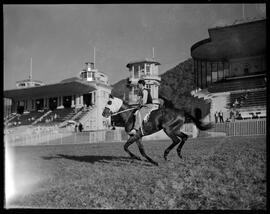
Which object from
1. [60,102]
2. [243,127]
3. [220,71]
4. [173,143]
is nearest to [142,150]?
[173,143]

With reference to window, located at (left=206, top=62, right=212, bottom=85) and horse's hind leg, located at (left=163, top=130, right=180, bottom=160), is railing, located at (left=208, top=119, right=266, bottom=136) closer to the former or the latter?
horse's hind leg, located at (left=163, top=130, right=180, bottom=160)

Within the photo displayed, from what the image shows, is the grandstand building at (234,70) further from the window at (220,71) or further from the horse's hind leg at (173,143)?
the horse's hind leg at (173,143)

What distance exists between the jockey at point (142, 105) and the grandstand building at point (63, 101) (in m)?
0.58

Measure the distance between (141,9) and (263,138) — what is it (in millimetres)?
2775

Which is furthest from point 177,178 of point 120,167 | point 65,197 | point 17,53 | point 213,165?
point 17,53

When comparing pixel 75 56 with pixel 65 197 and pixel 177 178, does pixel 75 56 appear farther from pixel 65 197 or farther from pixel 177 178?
pixel 177 178

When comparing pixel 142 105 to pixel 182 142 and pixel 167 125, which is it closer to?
pixel 167 125

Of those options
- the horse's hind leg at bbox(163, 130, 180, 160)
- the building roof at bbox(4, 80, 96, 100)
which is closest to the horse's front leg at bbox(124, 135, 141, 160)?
the horse's hind leg at bbox(163, 130, 180, 160)

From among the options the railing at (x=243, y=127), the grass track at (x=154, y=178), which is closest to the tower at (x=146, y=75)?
the grass track at (x=154, y=178)

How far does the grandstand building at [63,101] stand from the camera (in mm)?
5520

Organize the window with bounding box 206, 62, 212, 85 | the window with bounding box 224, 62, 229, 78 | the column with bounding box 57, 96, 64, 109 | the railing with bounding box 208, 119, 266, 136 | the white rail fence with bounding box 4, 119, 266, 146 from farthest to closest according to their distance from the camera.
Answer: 1. the column with bounding box 57, 96, 64, 109
2. the window with bounding box 224, 62, 229, 78
3. the window with bounding box 206, 62, 212, 85
4. the white rail fence with bounding box 4, 119, 266, 146
5. the railing with bounding box 208, 119, 266, 136

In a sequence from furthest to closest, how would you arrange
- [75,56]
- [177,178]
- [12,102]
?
1. [12,102]
2. [75,56]
3. [177,178]

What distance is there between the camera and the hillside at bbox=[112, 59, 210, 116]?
5.01 meters

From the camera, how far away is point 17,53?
539 cm
